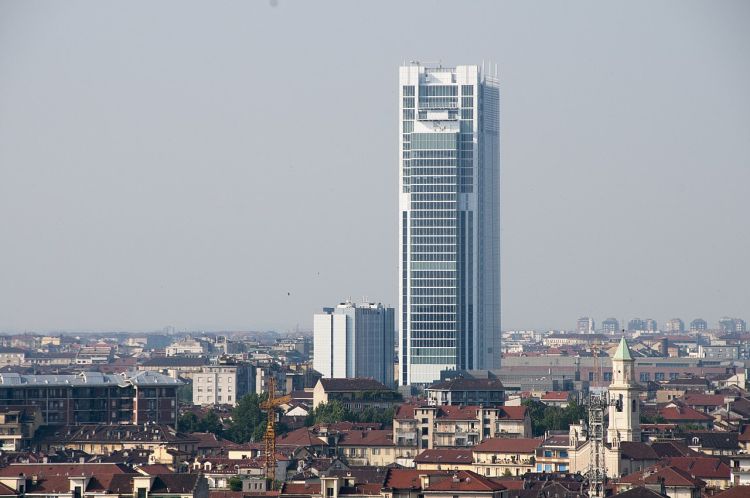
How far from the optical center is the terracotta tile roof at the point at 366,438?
109 metres

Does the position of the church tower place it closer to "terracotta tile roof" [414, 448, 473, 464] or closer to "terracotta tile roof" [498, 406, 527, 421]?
"terracotta tile roof" [414, 448, 473, 464]

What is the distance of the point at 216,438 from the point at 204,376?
60.5 m

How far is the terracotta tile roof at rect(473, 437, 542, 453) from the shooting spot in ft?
323

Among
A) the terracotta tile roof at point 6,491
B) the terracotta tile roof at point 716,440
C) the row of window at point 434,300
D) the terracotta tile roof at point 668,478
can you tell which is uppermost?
the row of window at point 434,300

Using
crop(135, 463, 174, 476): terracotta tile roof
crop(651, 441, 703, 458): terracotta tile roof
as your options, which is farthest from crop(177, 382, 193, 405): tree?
crop(135, 463, 174, 476): terracotta tile roof

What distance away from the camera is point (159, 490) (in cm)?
7394

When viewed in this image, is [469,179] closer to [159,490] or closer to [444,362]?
[444,362]

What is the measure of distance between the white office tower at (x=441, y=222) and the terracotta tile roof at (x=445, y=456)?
7067 cm

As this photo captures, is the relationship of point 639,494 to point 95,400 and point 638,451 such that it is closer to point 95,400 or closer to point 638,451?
point 638,451

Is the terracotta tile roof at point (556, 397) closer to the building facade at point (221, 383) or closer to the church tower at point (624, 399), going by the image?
the building facade at point (221, 383)

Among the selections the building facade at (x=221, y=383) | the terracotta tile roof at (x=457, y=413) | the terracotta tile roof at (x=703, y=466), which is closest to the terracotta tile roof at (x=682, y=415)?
the terracotta tile roof at (x=457, y=413)

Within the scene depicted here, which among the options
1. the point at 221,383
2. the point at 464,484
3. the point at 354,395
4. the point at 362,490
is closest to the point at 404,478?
the point at 362,490

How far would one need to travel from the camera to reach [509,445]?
99.4 m

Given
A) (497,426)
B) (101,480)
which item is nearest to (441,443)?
(497,426)
